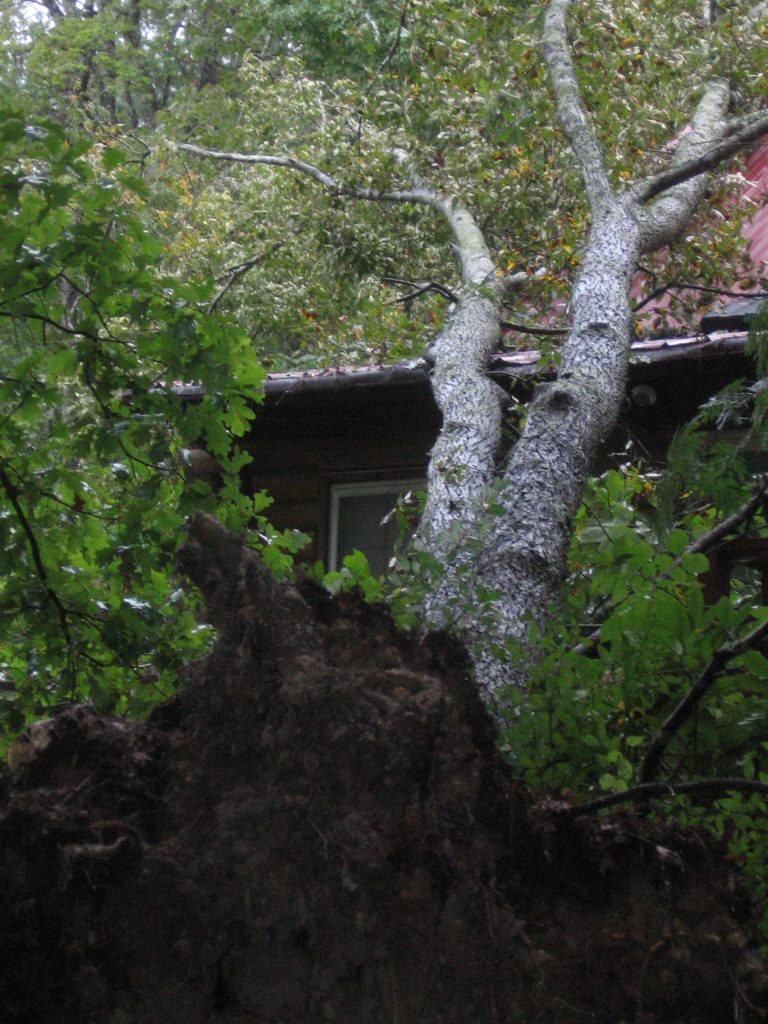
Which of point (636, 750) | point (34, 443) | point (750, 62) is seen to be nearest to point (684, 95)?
point (750, 62)

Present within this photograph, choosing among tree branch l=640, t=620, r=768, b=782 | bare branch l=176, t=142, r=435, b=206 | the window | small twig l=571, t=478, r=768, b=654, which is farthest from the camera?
bare branch l=176, t=142, r=435, b=206

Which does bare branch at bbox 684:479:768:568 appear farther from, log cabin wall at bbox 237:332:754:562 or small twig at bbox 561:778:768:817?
log cabin wall at bbox 237:332:754:562

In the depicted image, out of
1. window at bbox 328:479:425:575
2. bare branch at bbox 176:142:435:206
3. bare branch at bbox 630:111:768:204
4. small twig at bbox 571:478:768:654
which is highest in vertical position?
bare branch at bbox 176:142:435:206

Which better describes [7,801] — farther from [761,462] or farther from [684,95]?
[684,95]

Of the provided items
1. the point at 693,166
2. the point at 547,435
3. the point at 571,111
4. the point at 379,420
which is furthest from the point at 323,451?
the point at 547,435

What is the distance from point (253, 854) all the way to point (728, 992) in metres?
0.76

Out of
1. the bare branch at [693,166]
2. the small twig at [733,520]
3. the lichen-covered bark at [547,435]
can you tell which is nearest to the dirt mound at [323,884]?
the lichen-covered bark at [547,435]

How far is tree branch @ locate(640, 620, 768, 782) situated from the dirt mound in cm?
31

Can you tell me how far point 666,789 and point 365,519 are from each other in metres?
5.70

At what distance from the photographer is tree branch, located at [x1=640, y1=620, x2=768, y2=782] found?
2332 millimetres

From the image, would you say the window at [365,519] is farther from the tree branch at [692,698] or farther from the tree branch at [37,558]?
the tree branch at [692,698]

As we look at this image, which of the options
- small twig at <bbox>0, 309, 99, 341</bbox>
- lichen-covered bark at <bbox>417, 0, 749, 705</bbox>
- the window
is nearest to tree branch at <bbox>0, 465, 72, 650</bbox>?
small twig at <bbox>0, 309, 99, 341</bbox>

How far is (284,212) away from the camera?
9.86 m

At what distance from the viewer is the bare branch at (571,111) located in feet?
19.6
